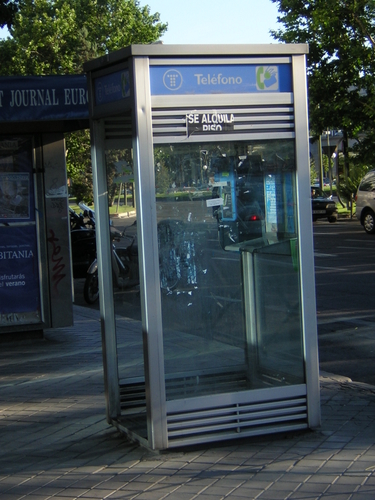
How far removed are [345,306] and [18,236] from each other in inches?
189

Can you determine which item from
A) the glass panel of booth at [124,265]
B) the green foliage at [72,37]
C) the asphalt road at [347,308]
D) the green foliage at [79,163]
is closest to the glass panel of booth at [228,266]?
the glass panel of booth at [124,265]

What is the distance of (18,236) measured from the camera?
871cm

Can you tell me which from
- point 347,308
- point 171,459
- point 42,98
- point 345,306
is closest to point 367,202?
point 345,306

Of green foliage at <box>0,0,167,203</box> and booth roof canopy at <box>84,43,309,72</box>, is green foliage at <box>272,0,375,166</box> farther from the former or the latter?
booth roof canopy at <box>84,43,309,72</box>

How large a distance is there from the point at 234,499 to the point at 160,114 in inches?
87.7

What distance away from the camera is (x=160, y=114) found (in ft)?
14.6

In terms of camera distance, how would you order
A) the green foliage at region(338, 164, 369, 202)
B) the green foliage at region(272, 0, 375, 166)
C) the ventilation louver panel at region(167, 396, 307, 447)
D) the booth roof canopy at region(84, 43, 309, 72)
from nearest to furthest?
1. the booth roof canopy at region(84, 43, 309, 72)
2. the ventilation louver panel at region(167, 396, 307, 447)
3. the green foliage at region(272, 0, 375, 166)
4. the green foliage at region(338, 164, 369, 202)

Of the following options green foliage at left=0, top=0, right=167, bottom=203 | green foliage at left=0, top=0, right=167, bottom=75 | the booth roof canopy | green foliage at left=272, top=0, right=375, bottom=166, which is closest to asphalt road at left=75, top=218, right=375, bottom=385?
the booth roof canopy

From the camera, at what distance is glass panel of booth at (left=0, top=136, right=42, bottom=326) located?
865cm

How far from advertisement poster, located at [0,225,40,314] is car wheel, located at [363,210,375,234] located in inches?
686

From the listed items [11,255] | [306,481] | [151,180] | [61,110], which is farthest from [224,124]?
[11,255]

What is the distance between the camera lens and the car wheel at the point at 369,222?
2434 cm

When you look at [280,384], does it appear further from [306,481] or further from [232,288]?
[306,481]

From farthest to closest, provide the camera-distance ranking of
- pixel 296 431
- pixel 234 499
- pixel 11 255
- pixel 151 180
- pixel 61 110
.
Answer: pixel 11 255, pixel 61 110, pixel 296 431, pixel 151 180, pixel 234 499
